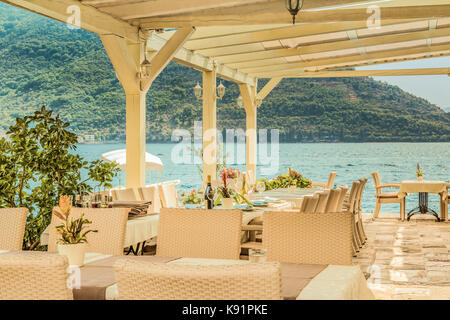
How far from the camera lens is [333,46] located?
28.7ft

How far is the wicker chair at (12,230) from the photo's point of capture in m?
3.16

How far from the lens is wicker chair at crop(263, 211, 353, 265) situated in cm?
280

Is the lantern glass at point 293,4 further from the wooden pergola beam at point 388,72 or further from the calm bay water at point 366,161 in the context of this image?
the calm bay water at point 366,161

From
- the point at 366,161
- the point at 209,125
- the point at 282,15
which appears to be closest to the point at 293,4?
the point at 282,15

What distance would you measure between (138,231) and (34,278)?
106 inches

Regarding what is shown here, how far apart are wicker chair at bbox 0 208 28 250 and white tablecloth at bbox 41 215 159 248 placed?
903 mm

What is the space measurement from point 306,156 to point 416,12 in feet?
98.7

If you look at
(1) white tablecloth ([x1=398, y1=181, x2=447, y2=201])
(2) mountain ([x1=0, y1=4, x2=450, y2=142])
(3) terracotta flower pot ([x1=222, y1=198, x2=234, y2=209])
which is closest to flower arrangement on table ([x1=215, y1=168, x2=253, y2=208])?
(3) terracotta flower pot ([x1=222, y1=198, x2=234, y2=209])

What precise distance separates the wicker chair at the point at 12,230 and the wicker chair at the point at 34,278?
1.59m

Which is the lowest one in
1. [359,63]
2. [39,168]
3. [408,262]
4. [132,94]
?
[408,262]

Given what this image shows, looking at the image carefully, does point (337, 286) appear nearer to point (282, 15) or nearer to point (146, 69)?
point (282, 15)

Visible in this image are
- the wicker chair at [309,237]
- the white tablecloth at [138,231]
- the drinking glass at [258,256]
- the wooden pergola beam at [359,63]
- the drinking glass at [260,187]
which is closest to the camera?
the drinking glass at [258,256]

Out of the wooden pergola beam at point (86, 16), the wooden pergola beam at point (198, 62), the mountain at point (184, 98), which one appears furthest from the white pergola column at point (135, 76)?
the mountain at point (184, 98)
